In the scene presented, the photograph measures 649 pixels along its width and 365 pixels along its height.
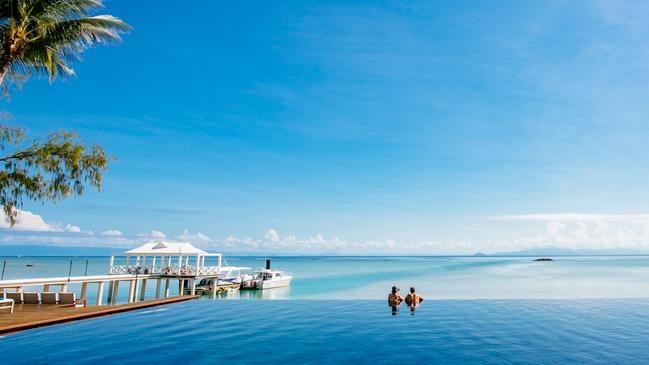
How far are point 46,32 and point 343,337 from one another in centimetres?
1660

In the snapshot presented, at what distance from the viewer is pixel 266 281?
4881cm

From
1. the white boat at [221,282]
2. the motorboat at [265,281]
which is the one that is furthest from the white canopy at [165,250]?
the motorboat at [265,281]

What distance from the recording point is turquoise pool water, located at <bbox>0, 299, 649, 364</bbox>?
12109 mm

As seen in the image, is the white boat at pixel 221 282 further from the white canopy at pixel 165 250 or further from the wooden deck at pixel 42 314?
the wooden deck at pixel 42 314

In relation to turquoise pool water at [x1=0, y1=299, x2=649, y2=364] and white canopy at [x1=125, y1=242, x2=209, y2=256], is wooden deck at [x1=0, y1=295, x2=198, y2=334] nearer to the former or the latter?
turquoise pool water at [x1=0, y1=299, x2=649, y2=364]

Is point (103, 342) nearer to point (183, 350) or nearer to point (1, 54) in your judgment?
point (183, 350)

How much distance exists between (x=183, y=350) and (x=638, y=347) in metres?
16.7

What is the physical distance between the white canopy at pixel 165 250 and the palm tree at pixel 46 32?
22.1 meters

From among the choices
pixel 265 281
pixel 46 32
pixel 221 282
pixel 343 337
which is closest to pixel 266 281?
pixel 265 281

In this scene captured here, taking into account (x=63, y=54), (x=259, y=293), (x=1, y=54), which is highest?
(x=63, y=54)

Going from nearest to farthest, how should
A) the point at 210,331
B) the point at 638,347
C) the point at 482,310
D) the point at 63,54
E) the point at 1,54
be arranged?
the point at 1,54 < the point at 638,347 < the point at 63,54 < the point at 210,331 < the point at 482,310

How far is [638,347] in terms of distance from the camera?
13.9 meters

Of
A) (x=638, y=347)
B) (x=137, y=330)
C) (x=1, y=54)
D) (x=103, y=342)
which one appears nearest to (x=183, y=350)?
(x=103, y=342)

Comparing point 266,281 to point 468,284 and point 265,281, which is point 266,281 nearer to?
point 265,281
